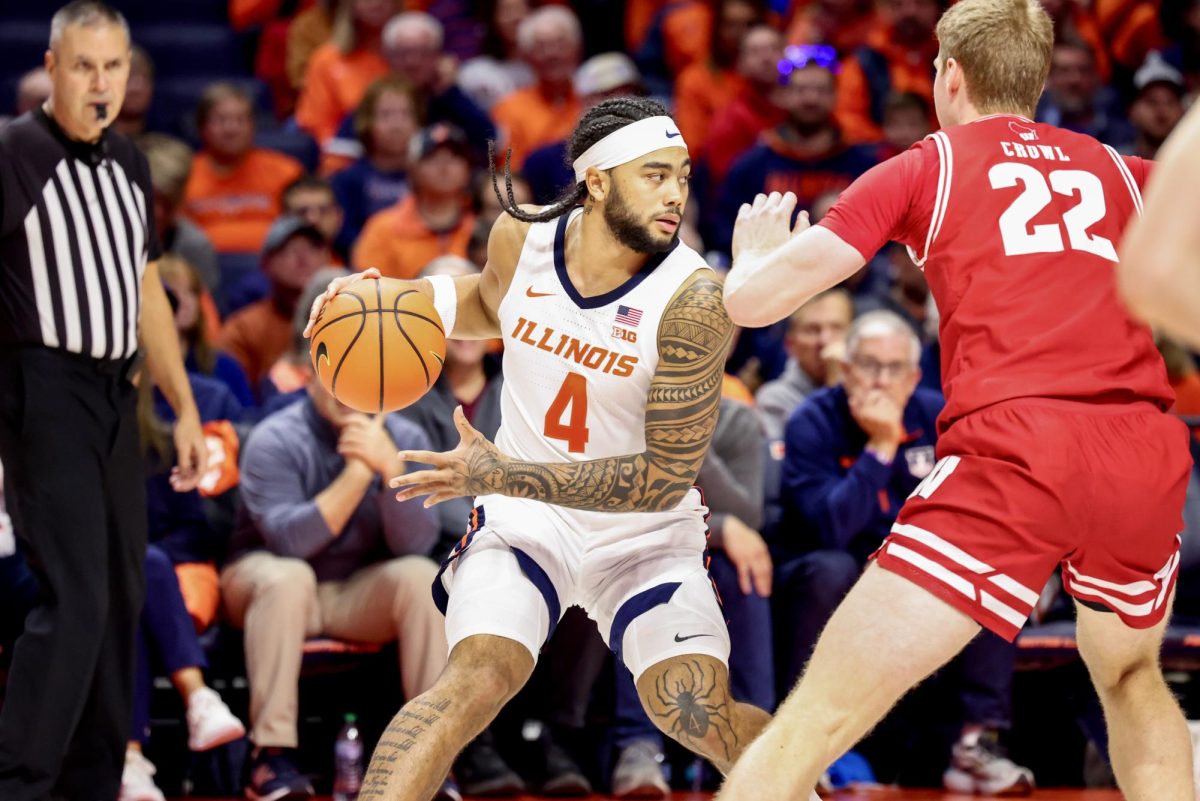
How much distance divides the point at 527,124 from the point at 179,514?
4416 mm

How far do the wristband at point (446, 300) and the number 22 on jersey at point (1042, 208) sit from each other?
1.64 m

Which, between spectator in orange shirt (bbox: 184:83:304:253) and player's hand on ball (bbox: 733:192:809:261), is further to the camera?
spectator in orange shirt (bbox: 184:83:304:253)

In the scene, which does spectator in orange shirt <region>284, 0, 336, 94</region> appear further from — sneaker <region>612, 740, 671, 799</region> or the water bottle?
sneaker <region>612, 740, 671, 799</region>

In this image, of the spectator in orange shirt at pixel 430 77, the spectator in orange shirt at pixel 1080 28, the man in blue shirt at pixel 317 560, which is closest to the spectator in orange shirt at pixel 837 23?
the spectator in orange shirt at pixel 1080 28

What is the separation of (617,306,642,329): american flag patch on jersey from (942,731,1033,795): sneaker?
2.73 meters

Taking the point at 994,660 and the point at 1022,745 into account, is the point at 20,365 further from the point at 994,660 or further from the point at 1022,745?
the point at 1022,745

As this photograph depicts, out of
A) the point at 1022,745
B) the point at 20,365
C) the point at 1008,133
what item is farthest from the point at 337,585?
the point at 1008,133

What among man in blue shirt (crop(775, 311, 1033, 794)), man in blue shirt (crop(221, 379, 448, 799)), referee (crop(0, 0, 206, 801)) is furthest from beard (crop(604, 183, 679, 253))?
man in blue shirt (crop(775, 311, 1033, 794))

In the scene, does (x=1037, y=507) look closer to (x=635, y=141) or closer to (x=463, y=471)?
(x=463, y=471)

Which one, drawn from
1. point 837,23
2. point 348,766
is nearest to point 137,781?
point 348,766

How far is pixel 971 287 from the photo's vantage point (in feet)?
11.9

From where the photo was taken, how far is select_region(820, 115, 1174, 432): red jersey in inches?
140

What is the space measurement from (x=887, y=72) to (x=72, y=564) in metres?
6.90

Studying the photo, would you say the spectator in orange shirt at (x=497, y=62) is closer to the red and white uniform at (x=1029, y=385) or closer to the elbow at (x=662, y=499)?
the elbow at (x=662, y=499)
